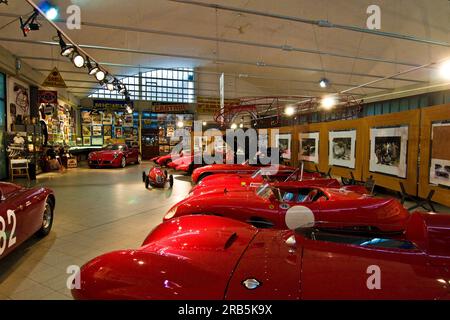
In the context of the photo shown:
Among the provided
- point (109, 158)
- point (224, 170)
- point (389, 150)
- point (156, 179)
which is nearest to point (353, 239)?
point (389, 150)

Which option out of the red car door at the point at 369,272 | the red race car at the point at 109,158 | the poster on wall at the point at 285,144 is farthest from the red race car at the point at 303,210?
the red race car at the point at 109,158

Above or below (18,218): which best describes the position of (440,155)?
above

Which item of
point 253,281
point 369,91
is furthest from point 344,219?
point 369,91

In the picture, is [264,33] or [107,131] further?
[107,131]

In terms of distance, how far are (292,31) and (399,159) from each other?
6787 millimetres

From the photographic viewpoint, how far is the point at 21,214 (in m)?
3.46

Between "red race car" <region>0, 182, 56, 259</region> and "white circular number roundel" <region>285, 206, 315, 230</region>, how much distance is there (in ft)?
9.90

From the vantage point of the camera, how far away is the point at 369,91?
1648cm

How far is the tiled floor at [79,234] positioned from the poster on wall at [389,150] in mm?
4833

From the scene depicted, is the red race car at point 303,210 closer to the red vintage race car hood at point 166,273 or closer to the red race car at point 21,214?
the red vintage race car hood at point 166,273

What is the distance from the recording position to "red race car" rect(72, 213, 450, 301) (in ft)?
4.40

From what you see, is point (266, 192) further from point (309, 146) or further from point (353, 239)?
point (309, 146)

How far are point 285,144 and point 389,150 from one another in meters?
4.72
